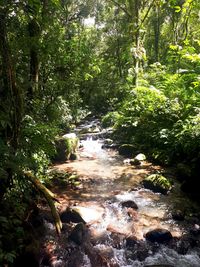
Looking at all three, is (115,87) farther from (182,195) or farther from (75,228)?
(75,228)

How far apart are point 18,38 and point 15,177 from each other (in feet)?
14.0

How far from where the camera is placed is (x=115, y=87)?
25703mm

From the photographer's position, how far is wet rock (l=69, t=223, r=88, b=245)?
6465mm

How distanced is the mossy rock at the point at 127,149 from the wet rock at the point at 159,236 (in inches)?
288

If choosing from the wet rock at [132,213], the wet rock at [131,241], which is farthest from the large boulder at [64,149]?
the wet rock at [131,241]

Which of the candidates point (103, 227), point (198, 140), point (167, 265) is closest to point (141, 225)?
point (103, 227)

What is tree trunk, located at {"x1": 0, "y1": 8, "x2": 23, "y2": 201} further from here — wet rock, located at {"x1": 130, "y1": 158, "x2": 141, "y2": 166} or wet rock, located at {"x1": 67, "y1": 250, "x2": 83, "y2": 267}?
wet rock, located at {"x1": 130, "y1": 158, "x2": 141, "y2": 166}

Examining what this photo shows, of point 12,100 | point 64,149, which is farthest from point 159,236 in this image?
point 64,149

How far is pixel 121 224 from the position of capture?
290 inches

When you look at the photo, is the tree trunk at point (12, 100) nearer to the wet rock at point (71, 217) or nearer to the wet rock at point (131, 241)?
the wet rock at point (71, 217)

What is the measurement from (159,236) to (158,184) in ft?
9.71

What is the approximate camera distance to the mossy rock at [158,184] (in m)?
9.28

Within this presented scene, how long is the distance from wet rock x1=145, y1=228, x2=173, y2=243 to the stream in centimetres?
10

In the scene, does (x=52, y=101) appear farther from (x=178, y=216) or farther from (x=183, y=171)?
(x=178, y=216)
